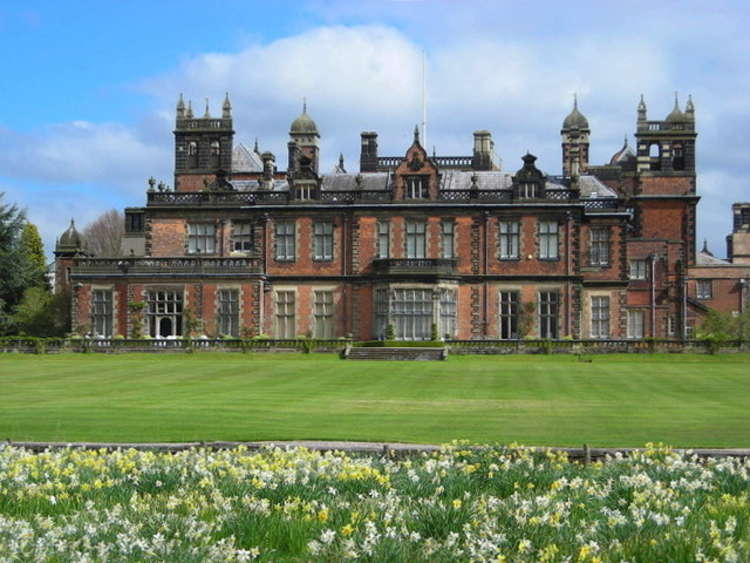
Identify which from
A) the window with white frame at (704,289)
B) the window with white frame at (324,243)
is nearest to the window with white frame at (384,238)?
the window with white frame at (324,243)

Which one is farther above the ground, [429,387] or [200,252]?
[200,252]

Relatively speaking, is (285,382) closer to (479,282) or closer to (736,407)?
(736,407)

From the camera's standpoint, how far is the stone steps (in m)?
45.8

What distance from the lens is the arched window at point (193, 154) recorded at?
69875 millimetres

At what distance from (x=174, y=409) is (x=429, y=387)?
919 cm

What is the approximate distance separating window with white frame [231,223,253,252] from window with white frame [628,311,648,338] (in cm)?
2376

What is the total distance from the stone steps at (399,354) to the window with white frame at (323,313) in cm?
1087

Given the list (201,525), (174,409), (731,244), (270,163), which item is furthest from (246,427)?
(731,244)

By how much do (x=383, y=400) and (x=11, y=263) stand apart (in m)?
42.9

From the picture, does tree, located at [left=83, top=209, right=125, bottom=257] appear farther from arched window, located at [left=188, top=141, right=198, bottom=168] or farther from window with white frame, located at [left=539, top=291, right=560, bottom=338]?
window with white frame, located at [left=539, top=291, right=560, bottom=338]

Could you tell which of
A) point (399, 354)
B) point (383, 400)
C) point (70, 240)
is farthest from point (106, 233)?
point (383, 400)

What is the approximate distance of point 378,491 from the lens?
42.3 feet

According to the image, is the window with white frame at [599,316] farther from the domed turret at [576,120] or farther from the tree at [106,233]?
the tree at [106,233]

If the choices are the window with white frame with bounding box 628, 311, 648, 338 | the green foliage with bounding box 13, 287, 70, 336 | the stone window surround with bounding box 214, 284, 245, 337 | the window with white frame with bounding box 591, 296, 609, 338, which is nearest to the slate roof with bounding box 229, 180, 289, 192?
the stone window surround with bounding box 214, 284, 245, 337
